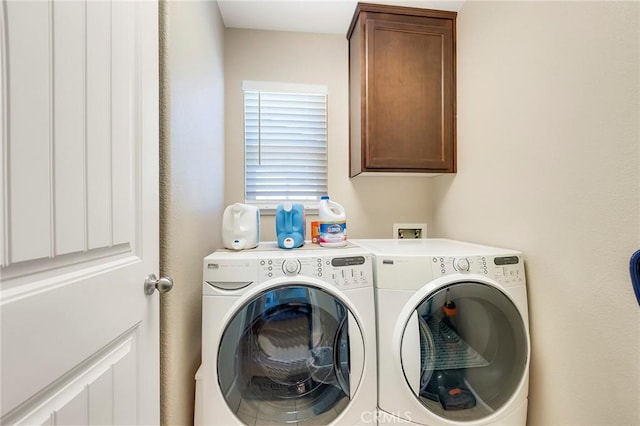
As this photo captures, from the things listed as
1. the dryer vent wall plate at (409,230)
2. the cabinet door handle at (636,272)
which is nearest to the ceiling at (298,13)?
the dryer vent wall plate at (409,230)

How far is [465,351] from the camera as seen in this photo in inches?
44.5

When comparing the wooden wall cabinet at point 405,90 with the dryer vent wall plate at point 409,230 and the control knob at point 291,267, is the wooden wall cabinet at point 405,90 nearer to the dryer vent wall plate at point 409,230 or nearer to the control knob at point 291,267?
the dryer vent wall plate at point 409,230

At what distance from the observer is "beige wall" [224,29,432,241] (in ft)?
5.91

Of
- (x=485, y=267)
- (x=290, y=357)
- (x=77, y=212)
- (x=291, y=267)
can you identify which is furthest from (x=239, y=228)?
(x=485, y=267)

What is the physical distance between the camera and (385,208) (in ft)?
6.34

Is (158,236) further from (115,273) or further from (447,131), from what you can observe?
(447,131)

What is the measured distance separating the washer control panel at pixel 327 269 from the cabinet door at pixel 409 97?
0.72 meters

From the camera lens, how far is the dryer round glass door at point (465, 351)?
3.41 ft

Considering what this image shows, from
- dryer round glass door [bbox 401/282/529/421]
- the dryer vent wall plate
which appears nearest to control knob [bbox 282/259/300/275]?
dryer round glass door [bbox 401/282/529/421]

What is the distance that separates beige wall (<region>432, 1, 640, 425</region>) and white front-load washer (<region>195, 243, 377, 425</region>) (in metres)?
0.71

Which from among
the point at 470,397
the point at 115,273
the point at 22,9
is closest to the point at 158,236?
the point at 115,273

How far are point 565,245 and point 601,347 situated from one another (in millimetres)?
345

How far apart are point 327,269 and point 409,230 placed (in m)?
1.11

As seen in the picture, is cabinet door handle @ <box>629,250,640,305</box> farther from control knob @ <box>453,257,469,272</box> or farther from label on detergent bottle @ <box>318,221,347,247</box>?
label on detergent bottle @ <box>318,221,347,247</box>
